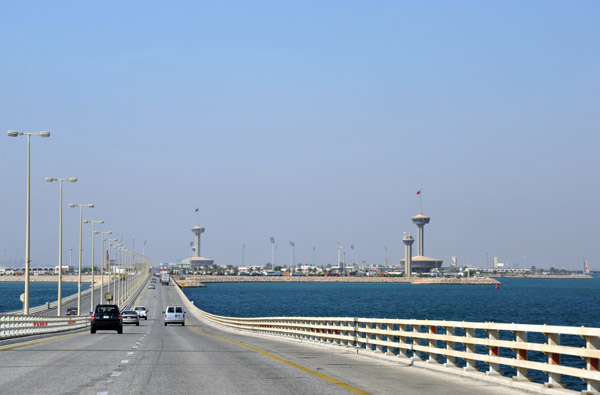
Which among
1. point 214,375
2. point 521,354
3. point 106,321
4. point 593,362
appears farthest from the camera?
point 106,321

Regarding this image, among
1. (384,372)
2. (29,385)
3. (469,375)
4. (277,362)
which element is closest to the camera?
(29,385)

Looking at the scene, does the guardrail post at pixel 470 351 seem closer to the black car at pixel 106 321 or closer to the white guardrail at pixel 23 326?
the white guardrail at pixel 23 326

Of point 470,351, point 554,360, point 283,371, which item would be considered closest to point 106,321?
point 283,371

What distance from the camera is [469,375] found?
17734 mm

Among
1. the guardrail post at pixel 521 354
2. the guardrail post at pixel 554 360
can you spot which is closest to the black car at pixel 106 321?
the guardrail post at pixel 521 354

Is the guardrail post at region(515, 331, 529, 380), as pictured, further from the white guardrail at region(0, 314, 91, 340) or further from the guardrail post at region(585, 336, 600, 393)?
the white guardrail at region(0, 314, 91, 340)

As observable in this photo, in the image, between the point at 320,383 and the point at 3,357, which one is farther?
the point at 3,357

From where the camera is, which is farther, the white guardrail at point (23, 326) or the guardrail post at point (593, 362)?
the white guardrail at point (23, 326)

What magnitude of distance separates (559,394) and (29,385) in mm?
9153

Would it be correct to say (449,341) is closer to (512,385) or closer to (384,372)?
(384,372)

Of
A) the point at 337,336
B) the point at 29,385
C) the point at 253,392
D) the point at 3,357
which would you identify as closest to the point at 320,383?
the point at 253,392

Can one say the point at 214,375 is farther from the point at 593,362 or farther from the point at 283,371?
the point at 593,362

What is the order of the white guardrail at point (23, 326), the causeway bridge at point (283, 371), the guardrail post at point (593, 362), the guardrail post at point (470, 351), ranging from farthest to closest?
the white guardrail at point (23, 326)
the guardrail post at point (470, 351)
the causeway bridge at point (283, 371)
the guardrail post at point (593, 362)

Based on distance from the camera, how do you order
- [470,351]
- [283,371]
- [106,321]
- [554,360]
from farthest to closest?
1. [106,321]
2. [283,371]
3. [470,351]
4. [554,360]
